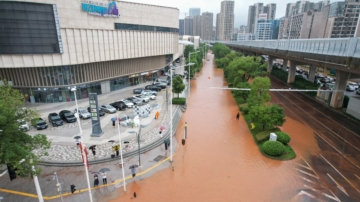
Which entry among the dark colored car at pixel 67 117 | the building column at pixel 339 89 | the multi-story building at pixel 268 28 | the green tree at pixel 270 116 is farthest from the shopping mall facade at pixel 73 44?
the multi-story building at pixel 268 28

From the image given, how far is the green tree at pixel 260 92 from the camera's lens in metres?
25.4

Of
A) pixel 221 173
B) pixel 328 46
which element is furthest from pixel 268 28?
pixel 221 173

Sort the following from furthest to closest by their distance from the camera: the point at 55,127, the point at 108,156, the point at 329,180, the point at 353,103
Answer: the point at 353,103 → the point at 55,127 → the point at 108,156 → the point at 329,180

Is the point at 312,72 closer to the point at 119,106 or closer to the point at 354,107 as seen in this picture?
the point at 354,107

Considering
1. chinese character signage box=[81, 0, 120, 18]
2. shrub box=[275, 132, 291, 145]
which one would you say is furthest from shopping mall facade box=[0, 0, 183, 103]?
shrub box=[275, 132, 291, 145]

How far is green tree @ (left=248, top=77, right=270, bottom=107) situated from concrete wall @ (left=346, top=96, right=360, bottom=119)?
13535 millimetres

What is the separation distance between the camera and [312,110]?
32.6m

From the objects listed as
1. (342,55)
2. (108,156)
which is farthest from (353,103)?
(108,156)

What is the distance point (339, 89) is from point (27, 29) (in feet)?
150

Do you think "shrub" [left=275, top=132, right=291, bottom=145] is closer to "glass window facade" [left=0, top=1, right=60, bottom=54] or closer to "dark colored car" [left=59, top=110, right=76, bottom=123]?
"dark colored car" [left=59, top=110, right=76, bottom=123]

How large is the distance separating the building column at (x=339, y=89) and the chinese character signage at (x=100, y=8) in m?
37.4

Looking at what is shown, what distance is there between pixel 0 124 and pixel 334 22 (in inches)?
4377

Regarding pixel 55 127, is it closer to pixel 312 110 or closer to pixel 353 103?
pixel 312 110

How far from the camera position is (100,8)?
113ft
